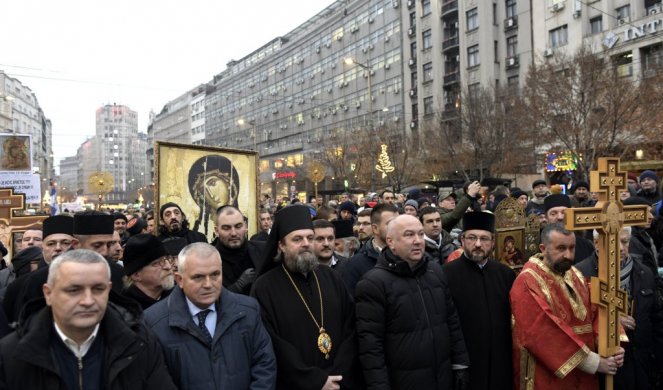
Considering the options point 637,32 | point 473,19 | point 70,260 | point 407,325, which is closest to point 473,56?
point 473,19

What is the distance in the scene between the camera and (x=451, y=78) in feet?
137

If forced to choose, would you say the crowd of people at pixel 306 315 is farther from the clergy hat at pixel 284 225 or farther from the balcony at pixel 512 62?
the balcony at pixel 512 62

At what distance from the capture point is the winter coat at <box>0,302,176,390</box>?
2584 mm

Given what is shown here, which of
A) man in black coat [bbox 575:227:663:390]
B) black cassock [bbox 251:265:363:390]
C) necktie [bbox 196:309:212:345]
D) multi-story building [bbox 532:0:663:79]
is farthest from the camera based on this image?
multi-story building [bbox 532:0:663:79]

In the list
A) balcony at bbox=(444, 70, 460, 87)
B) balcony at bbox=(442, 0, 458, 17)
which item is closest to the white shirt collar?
balcony at bbox=(444, 70, 460, 87)

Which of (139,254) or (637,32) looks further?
(637,32)

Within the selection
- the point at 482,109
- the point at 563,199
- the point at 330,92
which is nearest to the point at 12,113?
the point at 330,92

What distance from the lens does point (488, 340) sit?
14.8ft

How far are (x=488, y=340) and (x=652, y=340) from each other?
69.0 inches

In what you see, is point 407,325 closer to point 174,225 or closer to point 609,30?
point 174,225

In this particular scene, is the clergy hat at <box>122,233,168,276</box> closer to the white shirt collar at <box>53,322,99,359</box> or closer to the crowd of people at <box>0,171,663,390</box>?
the crowd of people at <box>0,171,663,390</box>

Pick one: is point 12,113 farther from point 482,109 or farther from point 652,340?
point 652,340

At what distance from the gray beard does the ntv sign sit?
2642 centimetres

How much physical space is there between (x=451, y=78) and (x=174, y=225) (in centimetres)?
3765
